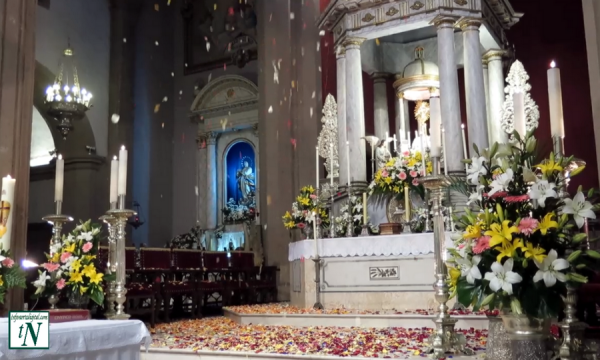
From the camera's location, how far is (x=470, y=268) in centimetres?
255

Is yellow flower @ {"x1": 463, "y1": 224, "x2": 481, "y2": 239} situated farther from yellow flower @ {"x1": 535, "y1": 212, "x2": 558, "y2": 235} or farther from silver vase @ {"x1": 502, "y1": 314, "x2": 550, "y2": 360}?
silver vase @ {"x1": 502, "y1": 314, "x2": 550, "y2": 360}

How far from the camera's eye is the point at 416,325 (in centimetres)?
529

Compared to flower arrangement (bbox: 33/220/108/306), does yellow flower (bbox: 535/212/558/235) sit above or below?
above

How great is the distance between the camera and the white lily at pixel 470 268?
2.51 m

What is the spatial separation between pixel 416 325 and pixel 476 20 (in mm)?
3976

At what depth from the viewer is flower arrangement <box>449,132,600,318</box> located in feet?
7.97

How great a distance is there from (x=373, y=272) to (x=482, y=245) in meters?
3.85

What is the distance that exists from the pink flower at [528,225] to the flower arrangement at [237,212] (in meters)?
11.6

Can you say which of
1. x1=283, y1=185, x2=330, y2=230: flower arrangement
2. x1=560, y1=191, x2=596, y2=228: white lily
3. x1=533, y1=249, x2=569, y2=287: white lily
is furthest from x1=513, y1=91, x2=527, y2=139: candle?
x1=283, y1=185, x2=330, y2=230: flower arrangement

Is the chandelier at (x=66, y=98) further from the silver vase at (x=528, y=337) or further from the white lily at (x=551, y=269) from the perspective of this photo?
the white lily at (x=551, y=269)

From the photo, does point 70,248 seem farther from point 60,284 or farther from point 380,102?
point 380,102

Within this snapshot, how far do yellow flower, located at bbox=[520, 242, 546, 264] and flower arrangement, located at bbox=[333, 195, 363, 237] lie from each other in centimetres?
446

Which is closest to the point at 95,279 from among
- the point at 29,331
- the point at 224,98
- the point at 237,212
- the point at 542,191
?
the point at 29,331

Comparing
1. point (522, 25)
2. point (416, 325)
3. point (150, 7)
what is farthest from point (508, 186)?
point (150, 7)
